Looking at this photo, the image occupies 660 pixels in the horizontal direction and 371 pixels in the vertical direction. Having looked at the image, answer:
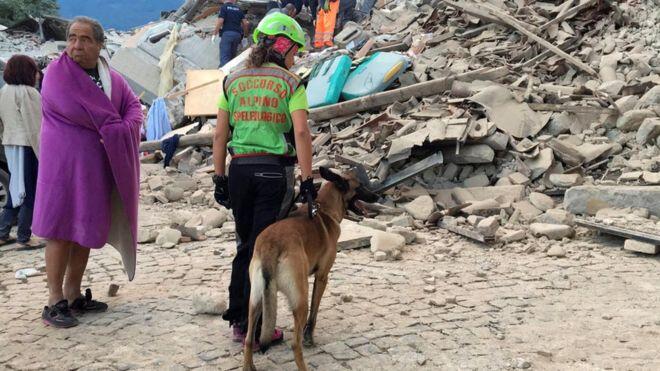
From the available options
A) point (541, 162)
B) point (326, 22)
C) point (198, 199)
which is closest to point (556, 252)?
point (541, 162)

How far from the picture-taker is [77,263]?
4.30m

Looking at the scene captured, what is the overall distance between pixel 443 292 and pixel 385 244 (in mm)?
1129

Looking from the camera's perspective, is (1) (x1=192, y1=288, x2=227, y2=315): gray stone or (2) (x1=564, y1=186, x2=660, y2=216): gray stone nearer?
(1) (x1=192, y1=288, x2=227, y2=315): gray stone

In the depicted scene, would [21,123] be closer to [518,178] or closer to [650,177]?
[518,178]

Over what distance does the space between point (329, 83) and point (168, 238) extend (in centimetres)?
454

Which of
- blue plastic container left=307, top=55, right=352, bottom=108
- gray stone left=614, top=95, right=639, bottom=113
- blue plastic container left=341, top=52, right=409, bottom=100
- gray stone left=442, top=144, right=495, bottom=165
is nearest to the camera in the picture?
gray stone left=442, top=144, right=495, bottom=165

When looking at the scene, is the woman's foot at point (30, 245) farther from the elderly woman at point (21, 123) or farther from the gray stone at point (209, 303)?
the gray stone at point (209, 303)

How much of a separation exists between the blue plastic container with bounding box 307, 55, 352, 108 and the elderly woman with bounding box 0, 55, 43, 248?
15.7 feet

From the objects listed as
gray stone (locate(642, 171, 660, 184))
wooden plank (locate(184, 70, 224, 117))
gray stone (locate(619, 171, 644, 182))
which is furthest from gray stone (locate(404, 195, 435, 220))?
wooden plank (locate(184, 70, 224, 117))

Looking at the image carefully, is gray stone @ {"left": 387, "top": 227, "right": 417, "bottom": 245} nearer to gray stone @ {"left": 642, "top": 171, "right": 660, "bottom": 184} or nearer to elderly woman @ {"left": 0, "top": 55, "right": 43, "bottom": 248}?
gray stone @ {"left": 642, "top": 171, "right": 660, "bottom": 184}

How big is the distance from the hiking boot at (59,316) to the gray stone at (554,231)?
4505 millimetres

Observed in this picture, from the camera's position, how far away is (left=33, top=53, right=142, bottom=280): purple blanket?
393cm

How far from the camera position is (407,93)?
31.4 feet

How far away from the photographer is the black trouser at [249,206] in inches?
140
